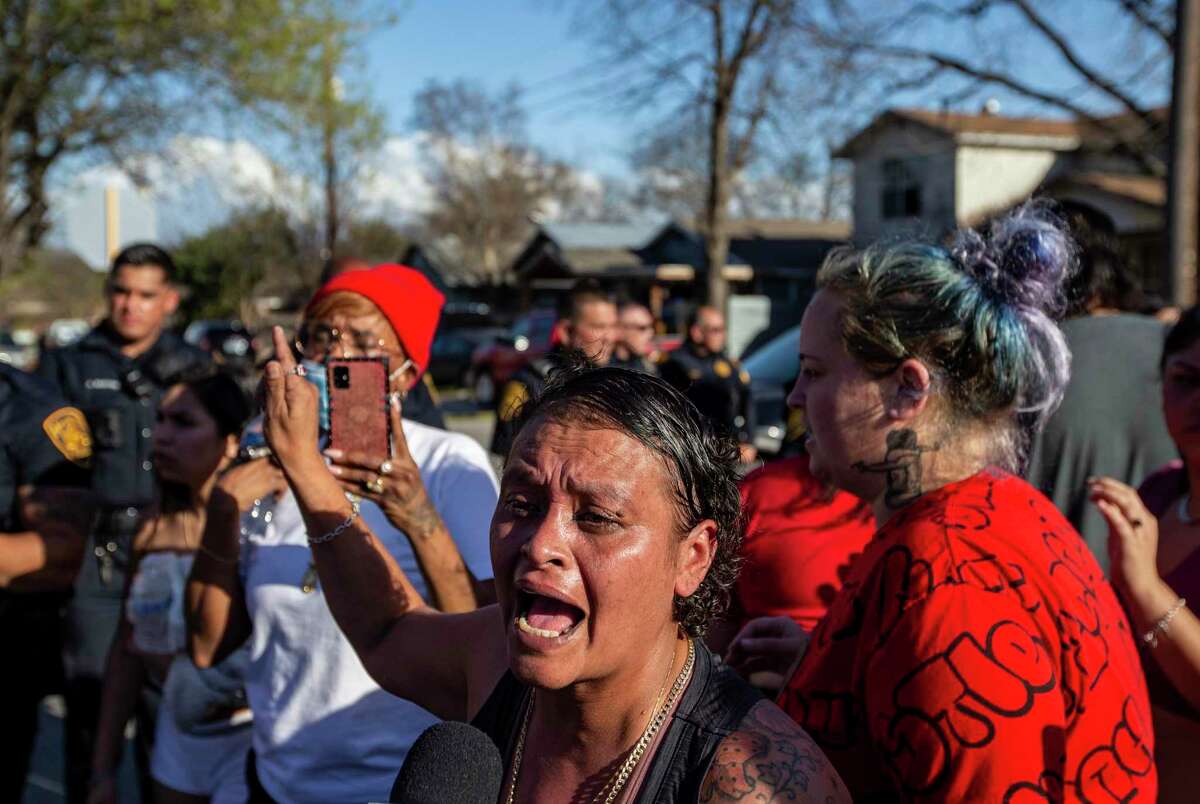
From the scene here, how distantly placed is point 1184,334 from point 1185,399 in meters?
0.20

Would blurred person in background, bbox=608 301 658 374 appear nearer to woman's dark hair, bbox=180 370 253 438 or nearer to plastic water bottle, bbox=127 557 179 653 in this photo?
woman's dark hair, bbox=180 370 253 438

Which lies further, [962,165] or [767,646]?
[962,165]

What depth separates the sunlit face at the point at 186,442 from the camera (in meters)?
3.77

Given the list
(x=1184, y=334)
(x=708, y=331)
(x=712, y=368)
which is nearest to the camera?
(x=1184, y=334)

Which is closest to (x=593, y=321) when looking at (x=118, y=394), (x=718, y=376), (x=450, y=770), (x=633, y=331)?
(x=633, y=331)

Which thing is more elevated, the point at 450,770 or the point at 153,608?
the point at 450,770

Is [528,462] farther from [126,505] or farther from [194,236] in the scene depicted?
[194,236]

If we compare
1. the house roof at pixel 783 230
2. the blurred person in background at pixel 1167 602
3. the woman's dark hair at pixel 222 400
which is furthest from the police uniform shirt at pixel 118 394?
the house roof at pixel 783 230

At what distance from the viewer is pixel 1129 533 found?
7.85 feet

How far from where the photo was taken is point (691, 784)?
5.20 ft

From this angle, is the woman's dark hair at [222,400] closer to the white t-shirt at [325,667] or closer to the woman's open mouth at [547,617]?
the white t-shirt at [325,667]

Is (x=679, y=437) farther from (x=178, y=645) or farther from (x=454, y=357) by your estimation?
(x=454, y=357)

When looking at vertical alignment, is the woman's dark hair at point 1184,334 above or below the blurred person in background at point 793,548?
above

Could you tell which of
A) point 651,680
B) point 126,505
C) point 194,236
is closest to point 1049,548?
point 651,680
